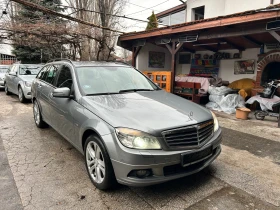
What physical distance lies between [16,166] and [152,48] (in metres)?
9.82

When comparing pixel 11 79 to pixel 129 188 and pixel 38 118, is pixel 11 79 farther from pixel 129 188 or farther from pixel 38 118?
pixel 129 188

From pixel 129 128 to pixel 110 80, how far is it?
1.47 meters

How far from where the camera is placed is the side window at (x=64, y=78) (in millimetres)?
3695

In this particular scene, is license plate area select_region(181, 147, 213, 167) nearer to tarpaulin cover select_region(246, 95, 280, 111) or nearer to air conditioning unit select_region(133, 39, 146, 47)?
tarpaulin cover select_region(246, 95, 280, 111)

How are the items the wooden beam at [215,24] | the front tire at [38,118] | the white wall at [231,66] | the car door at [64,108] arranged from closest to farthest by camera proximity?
the car door at [64,108] < the front tire at [38,118] < the wooden beam at [215,24] < the white wall at [231,66]

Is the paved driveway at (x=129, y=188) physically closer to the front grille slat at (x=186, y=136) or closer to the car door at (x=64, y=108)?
the car door at (x=64, y=108)

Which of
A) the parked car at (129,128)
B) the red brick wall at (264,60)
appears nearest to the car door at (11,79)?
the parked car at (129,128)

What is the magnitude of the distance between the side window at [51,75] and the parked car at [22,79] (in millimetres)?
4171

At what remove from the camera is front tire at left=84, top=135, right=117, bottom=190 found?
2551 millimetres

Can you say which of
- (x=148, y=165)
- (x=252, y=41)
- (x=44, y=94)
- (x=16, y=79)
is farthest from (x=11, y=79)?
(x=252, y=41)

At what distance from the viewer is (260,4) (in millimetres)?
9977

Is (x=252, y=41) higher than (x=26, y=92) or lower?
higher

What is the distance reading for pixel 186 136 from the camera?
2.53 m

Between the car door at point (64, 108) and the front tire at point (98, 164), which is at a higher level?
the car door at point (64, 108)
